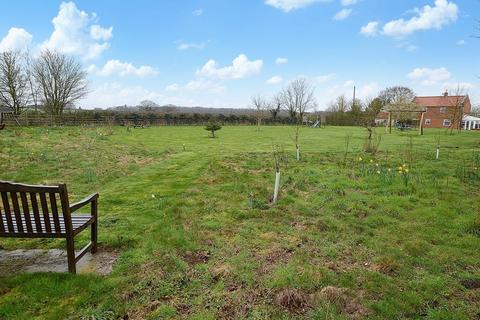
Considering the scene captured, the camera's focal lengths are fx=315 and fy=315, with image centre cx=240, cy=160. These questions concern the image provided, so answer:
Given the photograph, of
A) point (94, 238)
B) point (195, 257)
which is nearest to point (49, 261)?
point (94, 238)

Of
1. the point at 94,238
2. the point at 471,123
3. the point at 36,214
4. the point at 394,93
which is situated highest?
the point at 394,93

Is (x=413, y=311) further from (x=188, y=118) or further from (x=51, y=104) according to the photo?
(x=188, y=118)

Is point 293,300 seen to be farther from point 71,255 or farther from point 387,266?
point 71,255

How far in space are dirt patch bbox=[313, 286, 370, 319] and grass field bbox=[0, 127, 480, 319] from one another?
0.04ft

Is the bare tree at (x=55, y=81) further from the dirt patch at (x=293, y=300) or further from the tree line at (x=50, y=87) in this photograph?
the dirt patch at (x=293, y=300)

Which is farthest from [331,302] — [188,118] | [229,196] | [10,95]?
[188,118]

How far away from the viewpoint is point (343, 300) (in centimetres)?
340

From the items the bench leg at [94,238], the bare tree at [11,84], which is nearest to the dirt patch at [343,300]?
the bench leg at [94,238]

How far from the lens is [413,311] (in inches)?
129

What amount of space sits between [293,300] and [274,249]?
138 centimetres

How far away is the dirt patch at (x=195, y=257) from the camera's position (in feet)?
14.5

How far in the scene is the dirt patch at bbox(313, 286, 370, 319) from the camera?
3209 mm

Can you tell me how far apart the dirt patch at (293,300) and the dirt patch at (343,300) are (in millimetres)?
136

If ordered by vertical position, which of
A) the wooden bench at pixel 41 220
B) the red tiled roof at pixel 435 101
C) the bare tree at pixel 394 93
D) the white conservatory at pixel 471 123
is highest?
the bare tree at pixel 394 93
